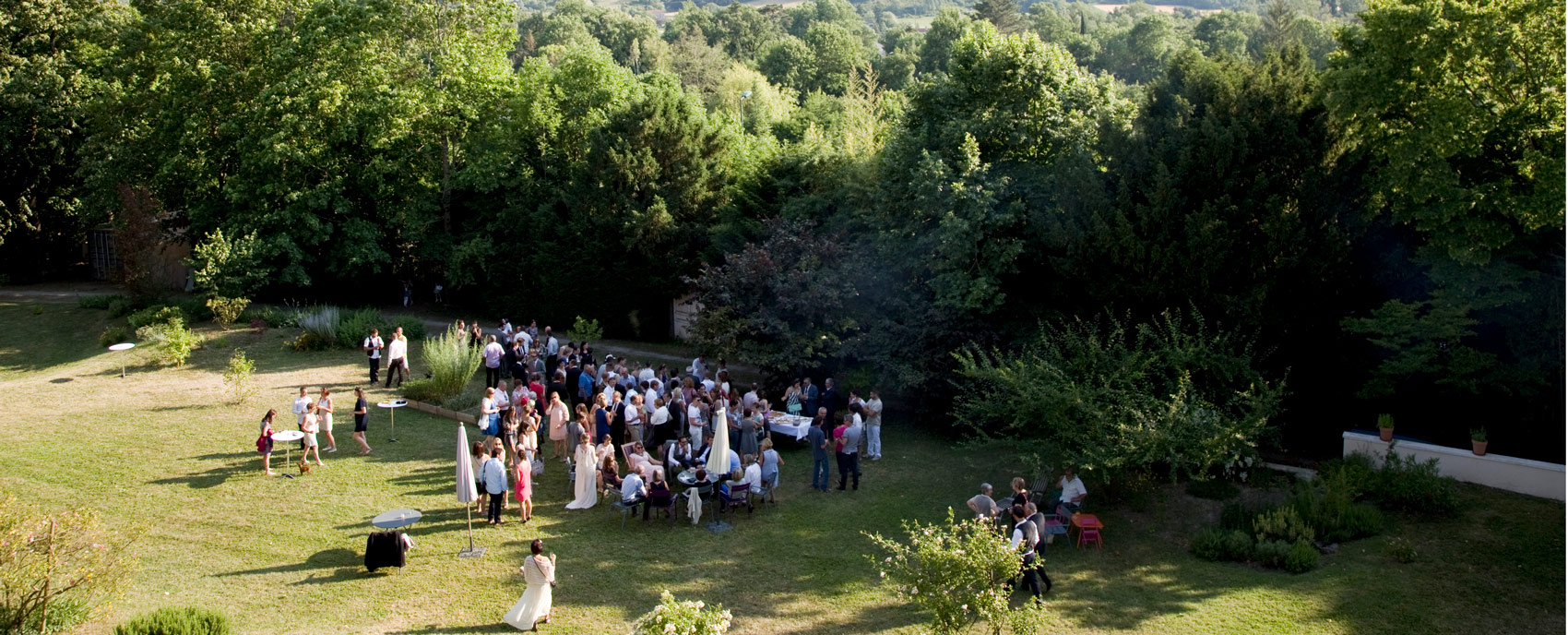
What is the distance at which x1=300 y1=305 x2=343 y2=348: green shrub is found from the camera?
2548 cm

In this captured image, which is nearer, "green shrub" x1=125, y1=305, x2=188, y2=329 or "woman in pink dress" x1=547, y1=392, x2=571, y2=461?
"woman in pink dress" x1=547, y1=392, x2=571, y2=461

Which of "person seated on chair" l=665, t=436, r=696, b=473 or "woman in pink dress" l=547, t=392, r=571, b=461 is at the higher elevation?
"woman in pink dress" l=547, t=392, r=571, b=461

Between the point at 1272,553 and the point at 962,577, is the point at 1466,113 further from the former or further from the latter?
the point at 962,577

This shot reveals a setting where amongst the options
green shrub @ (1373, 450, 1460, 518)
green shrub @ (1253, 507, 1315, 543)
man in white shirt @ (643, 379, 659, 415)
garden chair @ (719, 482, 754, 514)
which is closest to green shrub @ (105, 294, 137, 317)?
man in white shirt @ (643, 379, 659, 415)

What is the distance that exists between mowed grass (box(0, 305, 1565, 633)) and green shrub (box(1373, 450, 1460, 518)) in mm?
354

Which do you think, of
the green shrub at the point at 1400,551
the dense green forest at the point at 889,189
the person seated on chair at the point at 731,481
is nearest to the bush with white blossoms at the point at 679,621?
the person seated on chair at the point at 731,481

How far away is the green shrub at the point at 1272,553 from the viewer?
13.1 metres

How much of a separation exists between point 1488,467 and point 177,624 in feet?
54.6

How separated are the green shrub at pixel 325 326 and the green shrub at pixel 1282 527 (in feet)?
67.2

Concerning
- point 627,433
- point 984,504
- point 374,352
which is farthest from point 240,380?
point 984,504

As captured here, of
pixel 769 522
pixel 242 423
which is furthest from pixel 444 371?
→ pixel 769 522

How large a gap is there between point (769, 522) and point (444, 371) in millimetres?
8691

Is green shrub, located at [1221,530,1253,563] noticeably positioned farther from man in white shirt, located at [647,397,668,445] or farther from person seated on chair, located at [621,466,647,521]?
man in white shirt, located at [647,397,668,445]

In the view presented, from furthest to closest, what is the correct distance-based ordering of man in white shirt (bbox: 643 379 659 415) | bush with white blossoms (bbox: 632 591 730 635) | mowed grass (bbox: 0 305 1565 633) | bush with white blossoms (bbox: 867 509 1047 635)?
man in white shirt (bbox: 643 379 659 415) → mowed grass (bbox: 0 305 1565 633) → bush with white blossoms (bbox: 867 509 1047 635) → bush with white blossoms (bbox: 632 591 730 635)
